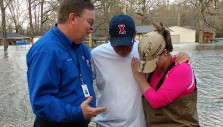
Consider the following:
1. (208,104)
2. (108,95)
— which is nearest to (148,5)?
(208,104)

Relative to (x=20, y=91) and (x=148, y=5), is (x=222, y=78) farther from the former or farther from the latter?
(x=148, y=5)

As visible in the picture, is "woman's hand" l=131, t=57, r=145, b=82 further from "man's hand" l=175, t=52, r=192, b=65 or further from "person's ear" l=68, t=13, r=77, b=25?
"person's ear" l=68, t=13, r=77, b=25

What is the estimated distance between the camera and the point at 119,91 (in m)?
2.61

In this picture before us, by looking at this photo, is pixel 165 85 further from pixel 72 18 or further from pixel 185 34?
pixel 185 34

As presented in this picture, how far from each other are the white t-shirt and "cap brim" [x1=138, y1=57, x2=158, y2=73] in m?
0.19

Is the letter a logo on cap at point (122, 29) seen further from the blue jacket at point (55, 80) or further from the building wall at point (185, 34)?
the building wall at point (185, 34)

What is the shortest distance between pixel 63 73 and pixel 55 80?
9 centimetres

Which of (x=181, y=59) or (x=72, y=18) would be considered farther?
(x=181, y=59)

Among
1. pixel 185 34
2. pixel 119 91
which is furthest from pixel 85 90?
pixel 185 34

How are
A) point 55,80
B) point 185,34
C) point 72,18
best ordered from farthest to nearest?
point 185,34 → point 72,18 → point 55,80

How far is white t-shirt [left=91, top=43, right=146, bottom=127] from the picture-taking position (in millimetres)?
2596

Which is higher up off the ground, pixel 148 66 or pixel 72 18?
pixel 72 18

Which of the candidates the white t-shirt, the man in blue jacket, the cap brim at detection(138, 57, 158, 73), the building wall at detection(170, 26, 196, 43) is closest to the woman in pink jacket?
the cap brim at detection(138, 57, 158, 73)

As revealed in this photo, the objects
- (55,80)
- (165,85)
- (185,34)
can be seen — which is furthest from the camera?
(185,34)
